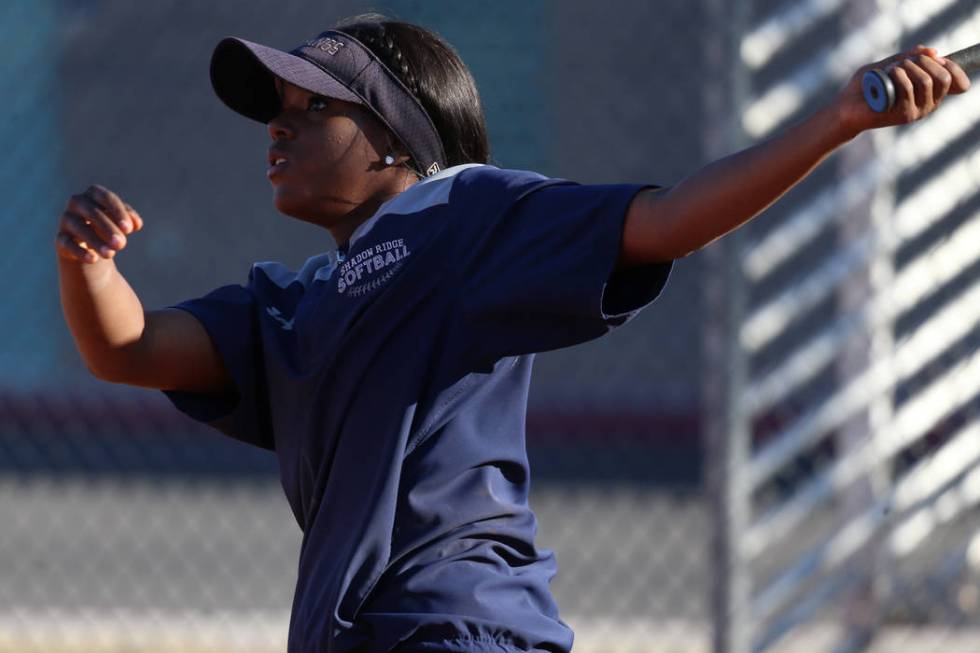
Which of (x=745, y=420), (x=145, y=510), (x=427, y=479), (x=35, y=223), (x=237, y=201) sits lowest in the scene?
(x=427, y=479)

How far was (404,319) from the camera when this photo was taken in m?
2.02

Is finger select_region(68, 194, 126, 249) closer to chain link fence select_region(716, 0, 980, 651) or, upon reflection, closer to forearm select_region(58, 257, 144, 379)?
forearm select_region(58, 257, 144, 379)

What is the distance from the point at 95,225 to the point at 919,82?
981 mm

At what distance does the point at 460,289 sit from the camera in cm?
197

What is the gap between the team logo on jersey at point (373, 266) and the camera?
6.63 feet

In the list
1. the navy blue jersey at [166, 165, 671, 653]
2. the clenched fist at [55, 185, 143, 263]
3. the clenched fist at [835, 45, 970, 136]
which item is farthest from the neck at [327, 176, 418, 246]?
the clenched fist at [835, 45, 970, 136]

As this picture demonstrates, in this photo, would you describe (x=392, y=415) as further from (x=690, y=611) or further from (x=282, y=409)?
(x=690, y=611)

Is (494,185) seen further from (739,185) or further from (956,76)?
(956,76)

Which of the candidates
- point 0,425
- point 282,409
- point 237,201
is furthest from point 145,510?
point 282,409

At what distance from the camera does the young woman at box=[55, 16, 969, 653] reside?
187 centimetres

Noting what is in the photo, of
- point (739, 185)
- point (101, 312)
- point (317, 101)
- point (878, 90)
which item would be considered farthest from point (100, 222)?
point (878, 90)

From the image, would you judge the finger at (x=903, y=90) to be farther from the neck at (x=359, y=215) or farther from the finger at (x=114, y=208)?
the finger at (x=114, y=208)

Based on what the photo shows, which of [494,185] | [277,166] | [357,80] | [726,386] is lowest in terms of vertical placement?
[494,185]

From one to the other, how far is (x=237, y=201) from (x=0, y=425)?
3258mm
